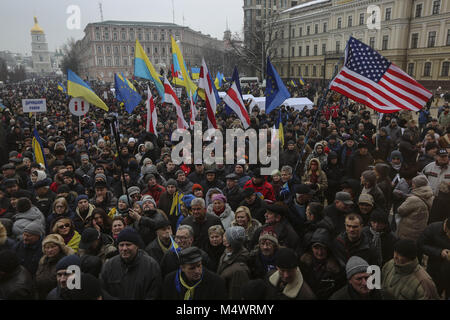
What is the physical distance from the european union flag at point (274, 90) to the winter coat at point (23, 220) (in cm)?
513

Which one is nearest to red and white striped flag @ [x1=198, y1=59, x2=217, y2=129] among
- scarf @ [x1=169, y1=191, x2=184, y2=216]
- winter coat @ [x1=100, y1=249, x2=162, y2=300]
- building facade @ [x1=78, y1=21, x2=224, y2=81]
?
scarf @ [x1=169, y1=191, x2=184, y2=216]

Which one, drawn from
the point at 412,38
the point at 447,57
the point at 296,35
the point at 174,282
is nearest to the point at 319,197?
the point at 174,282

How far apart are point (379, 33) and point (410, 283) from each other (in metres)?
46.4

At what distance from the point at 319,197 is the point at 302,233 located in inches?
67.0

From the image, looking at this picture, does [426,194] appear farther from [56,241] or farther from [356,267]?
[56,241]

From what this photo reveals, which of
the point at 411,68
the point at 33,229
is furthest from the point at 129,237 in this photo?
the point at 411,68

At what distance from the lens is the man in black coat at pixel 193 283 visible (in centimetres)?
267

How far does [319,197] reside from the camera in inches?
221

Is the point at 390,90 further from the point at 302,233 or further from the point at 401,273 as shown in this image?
A: the point at 401,273

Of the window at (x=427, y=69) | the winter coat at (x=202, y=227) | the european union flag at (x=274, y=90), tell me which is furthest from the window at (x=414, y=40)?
the winter coat at (x=202, y=227)

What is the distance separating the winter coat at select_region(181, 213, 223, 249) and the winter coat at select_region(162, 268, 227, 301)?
103 cm

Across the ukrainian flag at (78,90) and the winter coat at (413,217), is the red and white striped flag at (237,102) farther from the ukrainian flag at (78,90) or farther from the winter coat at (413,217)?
the winter coat at (413,217)

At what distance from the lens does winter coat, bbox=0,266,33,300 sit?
106 inches

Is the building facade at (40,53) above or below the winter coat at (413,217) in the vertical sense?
above
